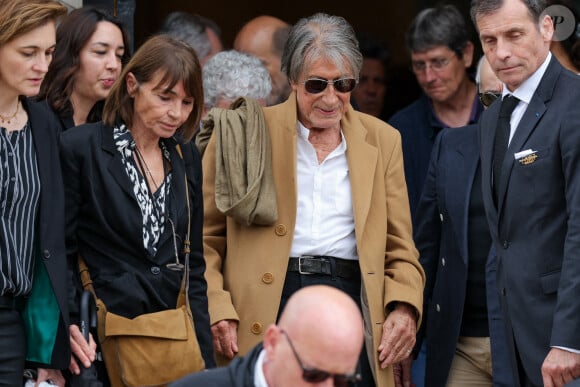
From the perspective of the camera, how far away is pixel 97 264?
4.96 meters

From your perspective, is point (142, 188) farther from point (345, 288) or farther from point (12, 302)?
point (345, 288)

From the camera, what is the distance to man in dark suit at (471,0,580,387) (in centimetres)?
495

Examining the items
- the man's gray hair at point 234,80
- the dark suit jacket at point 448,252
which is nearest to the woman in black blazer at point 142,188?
the man's gray hair at point 234,80

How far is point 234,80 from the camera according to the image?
6.48m

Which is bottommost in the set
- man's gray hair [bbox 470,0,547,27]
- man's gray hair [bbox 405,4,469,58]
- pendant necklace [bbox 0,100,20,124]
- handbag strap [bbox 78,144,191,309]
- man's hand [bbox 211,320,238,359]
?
man's hand [bbox 211,320,238,359]

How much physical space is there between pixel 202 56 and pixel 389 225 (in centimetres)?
252

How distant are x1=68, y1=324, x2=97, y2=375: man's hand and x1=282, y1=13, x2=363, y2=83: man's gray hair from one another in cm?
154

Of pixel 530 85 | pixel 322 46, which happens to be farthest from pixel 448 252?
pixel 322 46

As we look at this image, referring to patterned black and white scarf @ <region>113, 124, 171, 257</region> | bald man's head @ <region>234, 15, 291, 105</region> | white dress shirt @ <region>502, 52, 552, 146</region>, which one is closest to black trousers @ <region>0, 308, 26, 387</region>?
patterned black and white scarf @ <region>113, 124, 171, 257</region>

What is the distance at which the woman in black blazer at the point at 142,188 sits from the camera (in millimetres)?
4941

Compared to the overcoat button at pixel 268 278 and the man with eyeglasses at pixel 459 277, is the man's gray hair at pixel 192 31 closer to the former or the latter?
the man with eyeglasses at pixel 459 277

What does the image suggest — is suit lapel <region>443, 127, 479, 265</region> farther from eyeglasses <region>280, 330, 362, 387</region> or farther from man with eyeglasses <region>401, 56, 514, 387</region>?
eyeglasses <region>280, 330, 362, 387</region>

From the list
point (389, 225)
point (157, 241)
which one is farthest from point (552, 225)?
point (157, 241)

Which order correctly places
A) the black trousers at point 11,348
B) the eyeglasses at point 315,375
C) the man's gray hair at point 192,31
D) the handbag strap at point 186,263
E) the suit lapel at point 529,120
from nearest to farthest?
the eyeglasses at point 315,375, the black trousers at point 11,348, the handbag strap at point 186,263, the suit lapel at point 529,120, the man's gray hair at point 192,31
